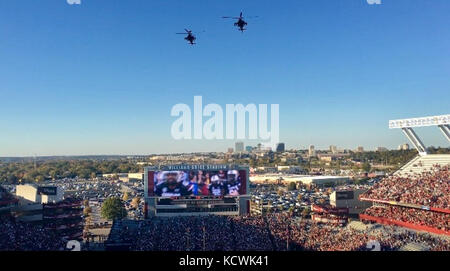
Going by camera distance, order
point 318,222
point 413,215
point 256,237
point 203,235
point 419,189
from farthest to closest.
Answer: point 318,222 < point 419,189 < point 413,215 < point 203,235 < point 256,237

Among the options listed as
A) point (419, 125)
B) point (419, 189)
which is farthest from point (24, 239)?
point (419, 125)

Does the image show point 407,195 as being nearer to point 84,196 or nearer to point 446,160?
point 446,160

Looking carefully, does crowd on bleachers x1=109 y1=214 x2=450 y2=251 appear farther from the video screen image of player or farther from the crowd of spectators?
the video screen image of player

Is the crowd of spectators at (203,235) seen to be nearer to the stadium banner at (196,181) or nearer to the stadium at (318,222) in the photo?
the stadium at (318,222)

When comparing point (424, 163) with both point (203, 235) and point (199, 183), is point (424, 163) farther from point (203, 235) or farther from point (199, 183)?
point (203, 235)

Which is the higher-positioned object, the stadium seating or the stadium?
the stadium seating

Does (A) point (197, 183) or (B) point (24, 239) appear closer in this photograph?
(B) point (24, 239)

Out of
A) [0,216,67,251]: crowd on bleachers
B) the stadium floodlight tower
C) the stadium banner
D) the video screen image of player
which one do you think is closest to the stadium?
the stadium floodlight tower
